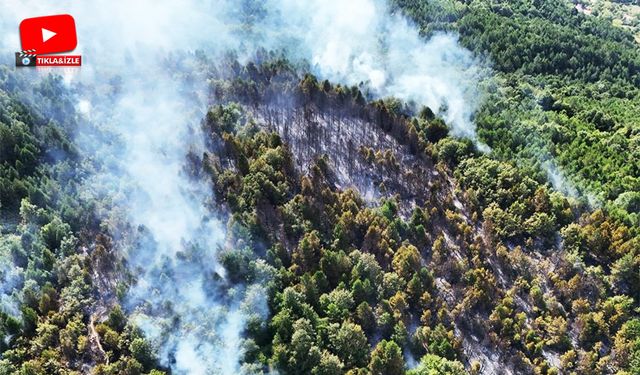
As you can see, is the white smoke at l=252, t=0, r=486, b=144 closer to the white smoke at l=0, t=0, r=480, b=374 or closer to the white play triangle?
the white smoke at l=0, t=0, r=480, b=374

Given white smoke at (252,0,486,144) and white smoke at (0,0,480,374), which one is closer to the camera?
white smoke at (0,0,480,374)

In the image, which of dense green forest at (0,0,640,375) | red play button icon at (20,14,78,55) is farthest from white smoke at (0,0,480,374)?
red play button icon at (20,14,78,55)

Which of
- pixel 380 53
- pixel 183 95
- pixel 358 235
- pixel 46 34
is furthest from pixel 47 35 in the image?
pixel 380 53

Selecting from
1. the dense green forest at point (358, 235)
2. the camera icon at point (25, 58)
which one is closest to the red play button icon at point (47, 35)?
the camera icon at point (25, 58)

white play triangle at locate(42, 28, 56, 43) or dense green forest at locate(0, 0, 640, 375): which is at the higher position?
white play triangle at locate(42, 28, 56, 43)

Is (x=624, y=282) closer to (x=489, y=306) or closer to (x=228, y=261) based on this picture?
(x=489, y=306)

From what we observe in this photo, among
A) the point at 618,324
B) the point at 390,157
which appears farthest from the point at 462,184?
the point at 618,324
